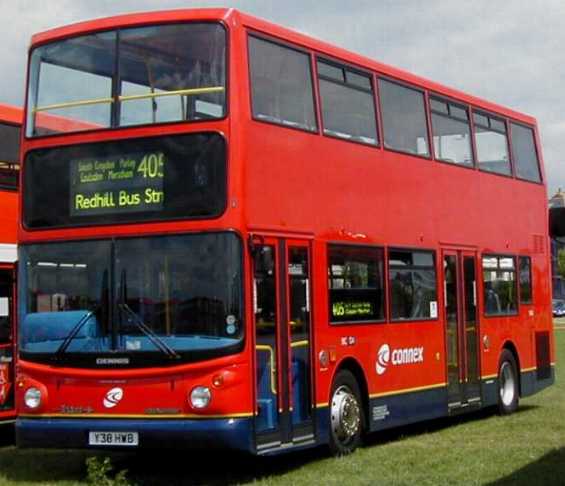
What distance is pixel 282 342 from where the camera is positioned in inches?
517

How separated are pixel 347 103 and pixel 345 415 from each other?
3.63 meters

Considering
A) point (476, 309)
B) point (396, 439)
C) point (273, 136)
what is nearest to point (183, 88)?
point (273, 136)

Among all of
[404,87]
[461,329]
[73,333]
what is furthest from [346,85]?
[73,333]

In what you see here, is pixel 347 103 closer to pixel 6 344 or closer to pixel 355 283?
pixel 355 283

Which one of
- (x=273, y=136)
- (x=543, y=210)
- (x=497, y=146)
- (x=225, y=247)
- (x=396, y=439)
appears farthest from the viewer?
(x=543, y=210)

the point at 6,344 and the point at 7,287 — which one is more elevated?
the point at 7,287

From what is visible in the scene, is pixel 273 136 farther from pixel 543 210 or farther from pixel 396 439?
pixel 543 210

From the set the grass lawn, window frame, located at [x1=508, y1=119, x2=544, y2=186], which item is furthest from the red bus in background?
window frame, located at [x1=508, y1=119, x2=544, y2=186]

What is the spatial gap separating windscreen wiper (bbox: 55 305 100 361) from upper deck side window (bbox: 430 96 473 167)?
6547mm

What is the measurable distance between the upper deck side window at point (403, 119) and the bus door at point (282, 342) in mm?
3052

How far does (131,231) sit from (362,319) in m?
3.63

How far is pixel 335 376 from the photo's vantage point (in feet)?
47.2

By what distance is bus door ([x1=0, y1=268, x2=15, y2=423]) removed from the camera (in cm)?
1617

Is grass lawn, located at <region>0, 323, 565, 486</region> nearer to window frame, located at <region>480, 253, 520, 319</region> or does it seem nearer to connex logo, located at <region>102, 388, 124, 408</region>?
connex logo, located at <region>102, 388, 124, 408</region>
